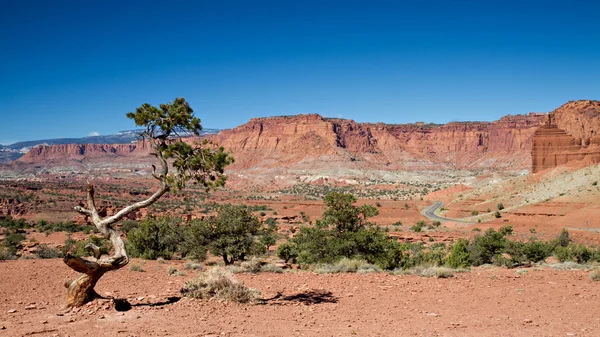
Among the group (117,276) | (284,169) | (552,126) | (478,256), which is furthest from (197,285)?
(284,169)

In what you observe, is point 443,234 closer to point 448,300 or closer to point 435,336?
point 448,300

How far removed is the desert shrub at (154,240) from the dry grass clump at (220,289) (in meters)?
9.93

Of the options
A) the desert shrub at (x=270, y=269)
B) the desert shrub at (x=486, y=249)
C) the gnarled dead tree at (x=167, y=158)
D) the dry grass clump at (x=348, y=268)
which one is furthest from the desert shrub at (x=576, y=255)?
the gnarled dead tree at (x=167, y=158)

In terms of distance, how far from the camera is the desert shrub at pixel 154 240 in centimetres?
1911

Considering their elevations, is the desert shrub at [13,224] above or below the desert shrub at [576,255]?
below

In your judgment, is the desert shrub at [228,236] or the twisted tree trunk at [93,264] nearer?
the twisted tree trunk at [93,264]

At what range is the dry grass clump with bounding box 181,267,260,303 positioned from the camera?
8.91 metres

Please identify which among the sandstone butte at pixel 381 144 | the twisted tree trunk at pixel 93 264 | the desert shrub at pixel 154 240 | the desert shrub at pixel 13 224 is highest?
the sandstone butte at pixel 381 144

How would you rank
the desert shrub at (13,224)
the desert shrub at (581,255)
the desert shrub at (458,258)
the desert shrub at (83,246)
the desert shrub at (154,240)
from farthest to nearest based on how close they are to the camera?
1. the desert shrub at (13,224)
2. the desert shrub at (154,240)
3. the desert shrub at (581,255)
4. the desert shrub at (83,246)
5. the desert shrub at (458,258)

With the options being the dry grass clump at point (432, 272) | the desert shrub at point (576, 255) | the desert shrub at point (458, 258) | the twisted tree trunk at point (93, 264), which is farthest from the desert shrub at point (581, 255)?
the twisted tree trunk at point (93, 264)

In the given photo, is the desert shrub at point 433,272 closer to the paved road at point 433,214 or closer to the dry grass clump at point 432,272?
the dry grass clump at point 432,272

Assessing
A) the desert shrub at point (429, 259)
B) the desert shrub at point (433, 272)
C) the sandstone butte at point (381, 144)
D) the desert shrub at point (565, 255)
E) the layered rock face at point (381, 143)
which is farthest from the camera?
the layered rock face at point (381, 143)

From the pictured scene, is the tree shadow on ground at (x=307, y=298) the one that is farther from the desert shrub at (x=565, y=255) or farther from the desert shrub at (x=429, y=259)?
the desert shrub at (x=565, y=255)

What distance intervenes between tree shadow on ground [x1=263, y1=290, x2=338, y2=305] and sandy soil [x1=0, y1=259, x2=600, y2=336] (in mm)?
23
